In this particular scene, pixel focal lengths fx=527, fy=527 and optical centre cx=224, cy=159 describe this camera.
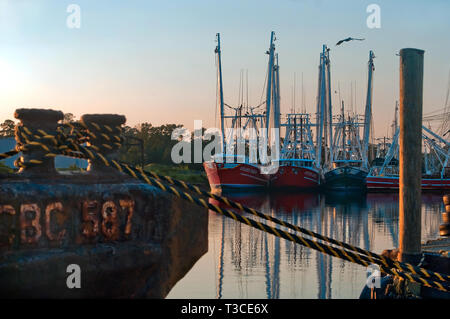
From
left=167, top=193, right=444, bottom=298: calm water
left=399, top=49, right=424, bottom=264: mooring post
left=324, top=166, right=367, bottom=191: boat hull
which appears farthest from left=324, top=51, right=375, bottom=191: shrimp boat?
left=399, top=49, right=424, bottom=264: mooring post

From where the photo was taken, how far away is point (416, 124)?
6.46 metres

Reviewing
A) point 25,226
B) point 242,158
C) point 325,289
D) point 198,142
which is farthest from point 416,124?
point 198,142

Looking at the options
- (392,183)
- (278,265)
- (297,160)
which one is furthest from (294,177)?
(278,265)

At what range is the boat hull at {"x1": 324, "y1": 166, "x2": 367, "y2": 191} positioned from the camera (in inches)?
2331

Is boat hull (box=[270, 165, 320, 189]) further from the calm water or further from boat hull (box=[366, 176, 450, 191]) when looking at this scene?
the calm water

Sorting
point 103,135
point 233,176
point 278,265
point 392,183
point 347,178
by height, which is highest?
point 103,135

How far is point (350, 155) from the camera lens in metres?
69.7

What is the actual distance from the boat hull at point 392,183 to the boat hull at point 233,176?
12.7 meters

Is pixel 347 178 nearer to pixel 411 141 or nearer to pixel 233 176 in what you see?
pixel 233 176

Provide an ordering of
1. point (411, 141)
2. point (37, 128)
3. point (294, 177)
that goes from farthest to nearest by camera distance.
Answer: point (294, 177) < point (411, 141) < point (37, 128)

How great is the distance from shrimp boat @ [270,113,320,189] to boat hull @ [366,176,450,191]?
6.51m

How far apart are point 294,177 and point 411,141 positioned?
178 feet
